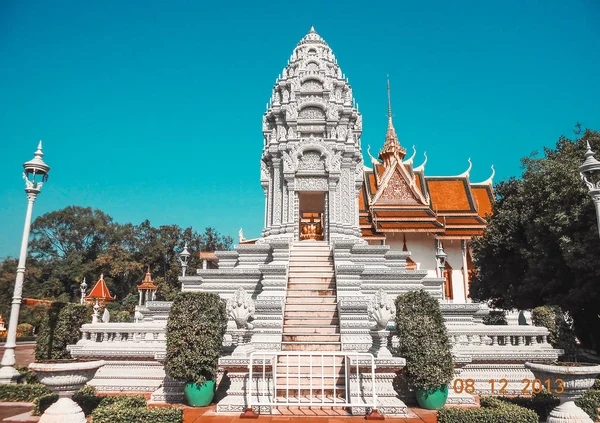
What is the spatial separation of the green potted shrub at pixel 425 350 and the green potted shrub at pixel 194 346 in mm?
3638

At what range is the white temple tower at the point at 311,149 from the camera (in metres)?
15.6

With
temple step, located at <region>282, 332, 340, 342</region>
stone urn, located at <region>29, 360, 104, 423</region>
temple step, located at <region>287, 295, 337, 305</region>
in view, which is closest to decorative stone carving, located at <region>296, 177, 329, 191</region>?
temple step, located at <region>287, 295, 337, 305</region>

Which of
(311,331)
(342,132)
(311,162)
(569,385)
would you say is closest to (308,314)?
(311,331)

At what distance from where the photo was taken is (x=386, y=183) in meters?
30.8

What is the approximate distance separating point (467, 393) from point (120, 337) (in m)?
8.35

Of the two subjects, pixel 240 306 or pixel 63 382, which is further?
pixel 240 306

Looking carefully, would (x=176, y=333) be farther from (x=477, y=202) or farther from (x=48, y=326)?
(x=477, y=202)

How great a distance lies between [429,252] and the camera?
1205 inches

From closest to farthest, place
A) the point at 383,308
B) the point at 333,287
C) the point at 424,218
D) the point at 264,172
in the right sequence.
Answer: the point at 383,308 < the point at 333,287 < the point at 264,172 < the point at 424,218

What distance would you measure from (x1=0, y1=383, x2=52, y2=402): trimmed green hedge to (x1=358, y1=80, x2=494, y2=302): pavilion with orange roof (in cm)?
2179

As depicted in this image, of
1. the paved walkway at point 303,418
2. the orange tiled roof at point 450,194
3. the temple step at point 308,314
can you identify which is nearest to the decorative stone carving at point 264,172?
the temple step at point 308,314

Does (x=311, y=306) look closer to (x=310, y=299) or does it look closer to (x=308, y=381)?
(x=310, y=299)

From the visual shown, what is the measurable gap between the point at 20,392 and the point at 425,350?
8413mm

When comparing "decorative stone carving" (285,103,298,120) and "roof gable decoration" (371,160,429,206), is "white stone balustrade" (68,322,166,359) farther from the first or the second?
"roof gable decoration" (371,160,429,206)
